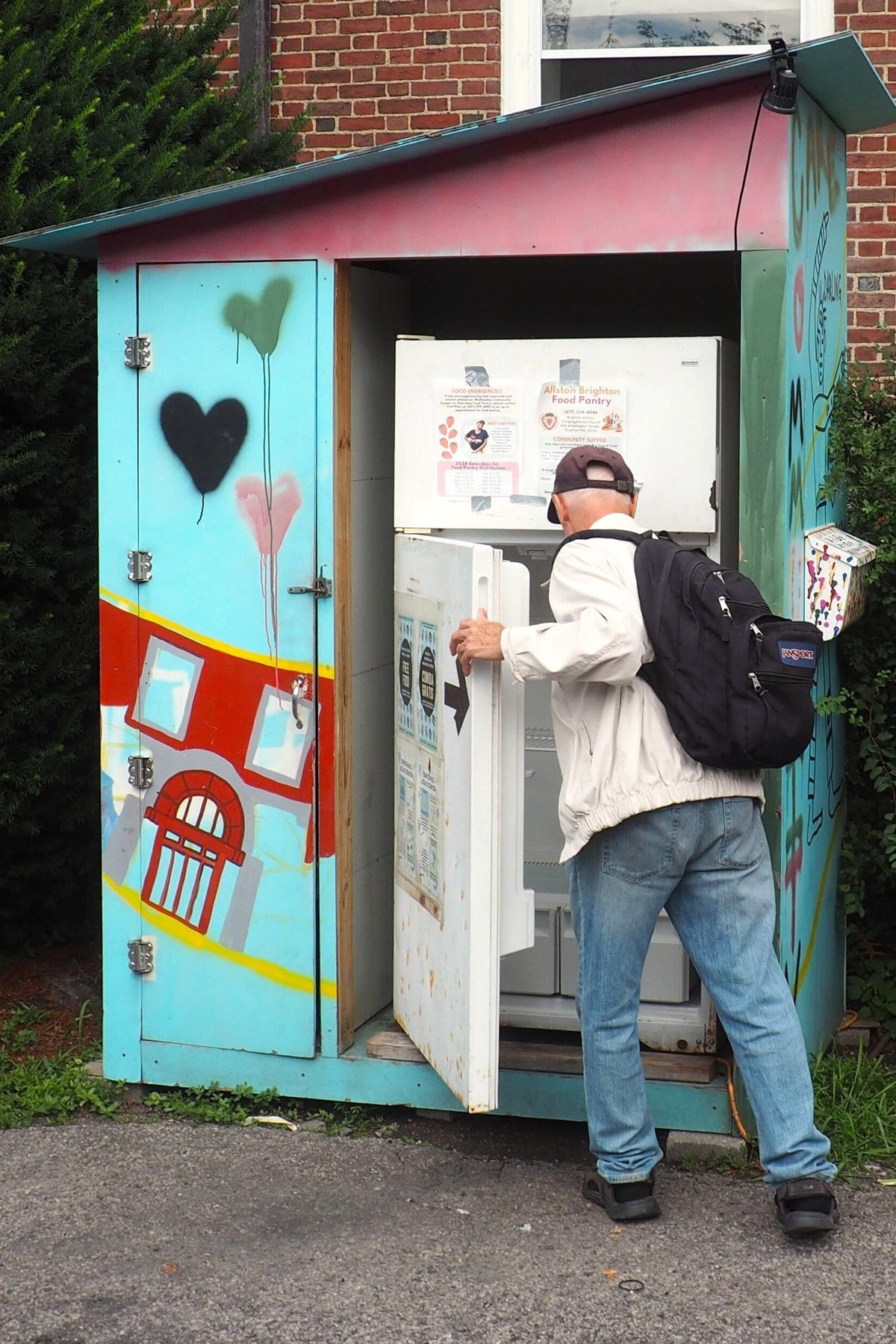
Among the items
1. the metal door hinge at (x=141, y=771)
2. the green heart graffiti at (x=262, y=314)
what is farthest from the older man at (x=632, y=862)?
the metal door hinge at (x=141, y=771)

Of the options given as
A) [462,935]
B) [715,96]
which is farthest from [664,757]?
[715,96]

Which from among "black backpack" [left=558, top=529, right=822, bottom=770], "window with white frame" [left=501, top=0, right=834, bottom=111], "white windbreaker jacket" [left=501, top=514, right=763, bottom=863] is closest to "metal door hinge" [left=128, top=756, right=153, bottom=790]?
"white windbreaker jacket" [left=501, top=514, right=763, bottom=863]

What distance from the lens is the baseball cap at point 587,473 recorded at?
3.75 metres

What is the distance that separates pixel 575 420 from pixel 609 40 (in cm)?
430

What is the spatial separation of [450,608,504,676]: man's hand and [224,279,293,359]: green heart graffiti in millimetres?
1093

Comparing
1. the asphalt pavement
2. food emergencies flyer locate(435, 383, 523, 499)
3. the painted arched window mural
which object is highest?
food emergencies flyer locate(435, 383, 523, 499)

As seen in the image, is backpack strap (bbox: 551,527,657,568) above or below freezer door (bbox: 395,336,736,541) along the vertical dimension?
below

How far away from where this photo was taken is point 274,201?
424 centimetres

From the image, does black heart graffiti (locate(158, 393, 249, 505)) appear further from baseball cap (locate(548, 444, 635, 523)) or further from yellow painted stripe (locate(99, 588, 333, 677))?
baseball cap (locate(548, 444, 635, 523))

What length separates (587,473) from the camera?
3.77 metres

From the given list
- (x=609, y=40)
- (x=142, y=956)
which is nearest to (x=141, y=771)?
(x=142, y=956)

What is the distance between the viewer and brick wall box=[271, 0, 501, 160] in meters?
7.55

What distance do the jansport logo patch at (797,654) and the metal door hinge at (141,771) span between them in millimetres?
1910

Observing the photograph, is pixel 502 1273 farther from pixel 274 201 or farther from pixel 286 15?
pixel 286 15
